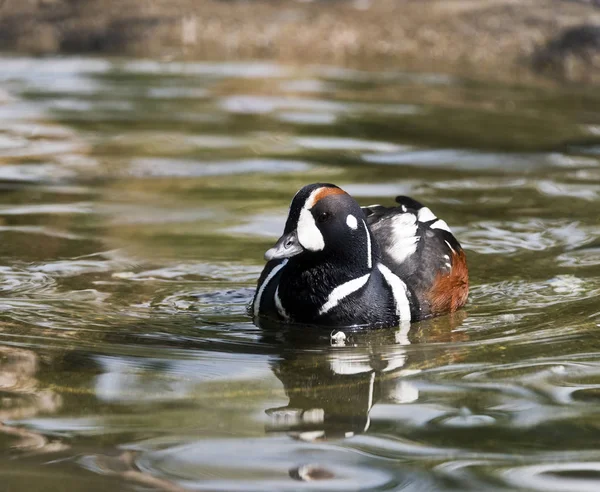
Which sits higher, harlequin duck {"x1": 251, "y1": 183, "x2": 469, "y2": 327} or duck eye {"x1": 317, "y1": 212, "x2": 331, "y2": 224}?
duck eye {"x1": 317, "y1": 212, "x2": 331, "y2": 224}

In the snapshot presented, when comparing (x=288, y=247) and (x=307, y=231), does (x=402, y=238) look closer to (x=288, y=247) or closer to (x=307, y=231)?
(x=307, y=231)

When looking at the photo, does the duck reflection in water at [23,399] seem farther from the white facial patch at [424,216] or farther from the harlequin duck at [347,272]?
the white facial patch at [424,216]

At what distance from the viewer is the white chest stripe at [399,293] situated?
5.83 m

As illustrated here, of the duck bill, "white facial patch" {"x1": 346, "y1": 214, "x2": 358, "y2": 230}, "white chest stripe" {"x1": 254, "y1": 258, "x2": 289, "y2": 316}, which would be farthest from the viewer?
"white chest stripe" {"x1": 254, "y1": 258, "x2": 289, "y2": 316}

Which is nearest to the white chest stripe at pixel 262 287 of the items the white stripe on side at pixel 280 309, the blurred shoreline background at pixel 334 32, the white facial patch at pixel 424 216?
the white stripe on side at pixel 280 309

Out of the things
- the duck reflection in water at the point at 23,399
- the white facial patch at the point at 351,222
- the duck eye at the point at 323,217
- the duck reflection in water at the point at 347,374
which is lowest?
the duck reflection in water at the point at 347,374

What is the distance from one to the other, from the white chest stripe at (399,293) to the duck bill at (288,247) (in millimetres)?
595

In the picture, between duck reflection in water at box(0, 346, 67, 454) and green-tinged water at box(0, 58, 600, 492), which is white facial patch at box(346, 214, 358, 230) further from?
duck reflection in water at box(0, 346, 67, 454)

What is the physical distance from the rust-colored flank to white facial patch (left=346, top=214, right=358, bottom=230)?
62 centimetres

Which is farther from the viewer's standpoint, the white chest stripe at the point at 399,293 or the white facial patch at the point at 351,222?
the white chest stripe at the point at 399,293

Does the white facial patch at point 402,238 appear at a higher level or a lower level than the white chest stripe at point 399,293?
higher

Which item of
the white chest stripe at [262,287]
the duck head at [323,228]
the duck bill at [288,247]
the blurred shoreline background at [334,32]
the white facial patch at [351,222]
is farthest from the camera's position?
the blurred shoreline background at [334,32]

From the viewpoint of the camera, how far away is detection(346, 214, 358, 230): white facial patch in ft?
18.6

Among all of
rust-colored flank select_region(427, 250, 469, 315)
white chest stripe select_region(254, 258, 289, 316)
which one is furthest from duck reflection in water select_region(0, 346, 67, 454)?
rust-colored flank select_region(427, 250, 469, 315)
